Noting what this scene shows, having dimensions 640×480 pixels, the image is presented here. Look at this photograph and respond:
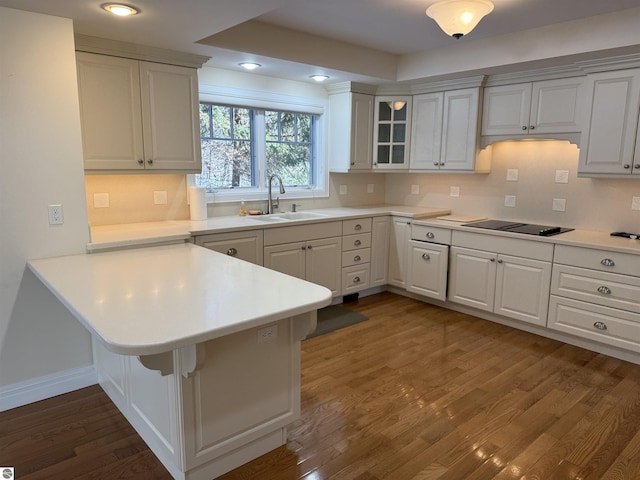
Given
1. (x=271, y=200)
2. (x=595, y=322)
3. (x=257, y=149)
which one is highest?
(x=257, y=149)

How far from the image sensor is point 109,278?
2074 millimetres

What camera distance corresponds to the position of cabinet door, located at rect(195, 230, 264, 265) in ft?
10.7

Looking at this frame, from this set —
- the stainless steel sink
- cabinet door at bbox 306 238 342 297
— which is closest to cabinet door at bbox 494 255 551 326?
cabinet door at bbox 306 238 342 297

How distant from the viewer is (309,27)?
3320 mm

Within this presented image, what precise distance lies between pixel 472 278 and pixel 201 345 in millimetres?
2892

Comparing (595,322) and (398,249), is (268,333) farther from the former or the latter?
(398,249)

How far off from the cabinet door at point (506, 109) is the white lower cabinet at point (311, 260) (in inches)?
67.9

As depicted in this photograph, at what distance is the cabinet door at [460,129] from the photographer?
3.99m

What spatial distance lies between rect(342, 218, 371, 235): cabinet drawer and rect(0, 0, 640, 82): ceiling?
4.36 feet

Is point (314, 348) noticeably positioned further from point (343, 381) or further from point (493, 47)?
point (493, 47)

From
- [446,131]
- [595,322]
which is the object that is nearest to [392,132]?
[446,131]

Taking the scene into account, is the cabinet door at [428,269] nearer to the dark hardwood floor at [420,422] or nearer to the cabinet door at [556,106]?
the dark hardwood floor at [420,422]

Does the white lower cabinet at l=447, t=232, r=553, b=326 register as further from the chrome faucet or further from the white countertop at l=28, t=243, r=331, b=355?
the white countertop at l=28, t=243, r=331, b=355

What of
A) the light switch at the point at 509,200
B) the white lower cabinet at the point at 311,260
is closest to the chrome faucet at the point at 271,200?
the white lower cabinet at the point at 311,260
